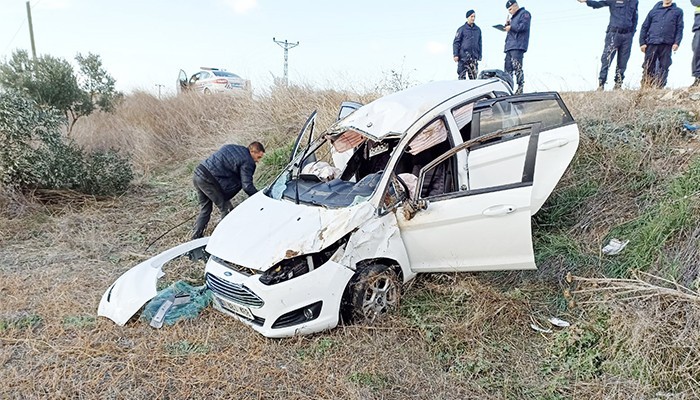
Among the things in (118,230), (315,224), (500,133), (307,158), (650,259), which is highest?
(500,133)

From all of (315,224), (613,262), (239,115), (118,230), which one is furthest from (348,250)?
(239,115)

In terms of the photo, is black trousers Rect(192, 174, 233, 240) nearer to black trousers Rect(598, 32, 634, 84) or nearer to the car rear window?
Answer: the car rear window

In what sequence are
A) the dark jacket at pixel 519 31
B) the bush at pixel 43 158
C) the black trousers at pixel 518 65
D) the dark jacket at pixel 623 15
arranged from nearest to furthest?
1. the bush at pixel 43 158
2. the dark jacket at pixel 623 15
3. the dark jacket at pixel 519 31
4. the black trousers at pixel 518 65

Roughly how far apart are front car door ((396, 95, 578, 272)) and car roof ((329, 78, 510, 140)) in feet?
0.87

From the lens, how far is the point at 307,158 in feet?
14.3

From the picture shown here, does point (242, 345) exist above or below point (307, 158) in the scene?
below

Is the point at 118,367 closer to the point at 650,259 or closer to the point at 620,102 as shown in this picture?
the point at 650,259

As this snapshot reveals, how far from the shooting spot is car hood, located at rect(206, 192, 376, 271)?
3.13 m

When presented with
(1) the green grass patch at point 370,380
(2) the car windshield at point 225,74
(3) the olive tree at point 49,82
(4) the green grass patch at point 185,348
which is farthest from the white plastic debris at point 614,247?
(2) the car windshield at point 225,74

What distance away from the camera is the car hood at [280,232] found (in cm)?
313

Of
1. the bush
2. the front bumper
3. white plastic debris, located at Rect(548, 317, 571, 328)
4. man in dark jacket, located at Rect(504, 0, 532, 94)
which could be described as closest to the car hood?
the front bumper

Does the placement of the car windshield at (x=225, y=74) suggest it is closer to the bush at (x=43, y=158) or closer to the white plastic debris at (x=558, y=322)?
the bush at (x=43, y=158)

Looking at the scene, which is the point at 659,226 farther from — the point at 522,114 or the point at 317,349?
the point at 317,349

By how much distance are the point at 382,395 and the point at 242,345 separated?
117cm
